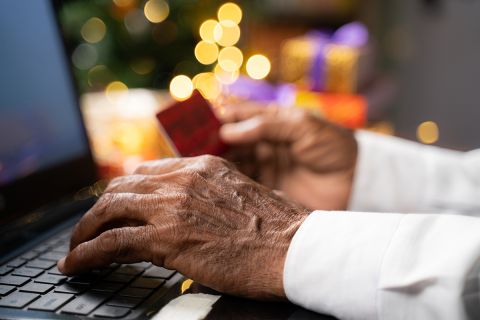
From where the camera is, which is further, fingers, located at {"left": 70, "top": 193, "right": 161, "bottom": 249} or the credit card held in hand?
the credit card held in hand

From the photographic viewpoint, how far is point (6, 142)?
2.13ft

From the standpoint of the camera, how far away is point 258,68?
141 cm

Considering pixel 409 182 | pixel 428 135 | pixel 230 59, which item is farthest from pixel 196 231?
pixel 428 135

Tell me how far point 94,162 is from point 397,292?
18.5 inches

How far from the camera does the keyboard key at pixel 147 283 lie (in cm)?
49

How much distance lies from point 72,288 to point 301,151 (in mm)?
411

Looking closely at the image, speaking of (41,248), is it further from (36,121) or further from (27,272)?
(36,121)

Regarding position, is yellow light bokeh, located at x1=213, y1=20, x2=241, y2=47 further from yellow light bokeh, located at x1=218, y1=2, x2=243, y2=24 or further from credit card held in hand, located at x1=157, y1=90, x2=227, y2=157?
credit card held in hand, located at x1=157, y1=90, x2=227, y2=157

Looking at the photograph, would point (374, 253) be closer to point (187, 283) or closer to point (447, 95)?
point (187, 283)

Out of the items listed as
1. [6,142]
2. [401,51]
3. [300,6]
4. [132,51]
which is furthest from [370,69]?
[401,51]

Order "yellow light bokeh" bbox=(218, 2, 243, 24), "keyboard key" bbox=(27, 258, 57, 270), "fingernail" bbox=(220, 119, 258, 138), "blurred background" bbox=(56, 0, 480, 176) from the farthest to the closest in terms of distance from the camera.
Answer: "yellow light bokeh" bbox=(218, 2, 243, 24), "blurred background" bbox=(56, 0, 480, 176), "fingernail" bbox=(220, 119, 258, 138), "keyboard key" bbox=(27, 258, 57, 270)

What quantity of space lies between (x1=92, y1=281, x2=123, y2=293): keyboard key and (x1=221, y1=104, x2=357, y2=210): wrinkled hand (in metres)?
0.33

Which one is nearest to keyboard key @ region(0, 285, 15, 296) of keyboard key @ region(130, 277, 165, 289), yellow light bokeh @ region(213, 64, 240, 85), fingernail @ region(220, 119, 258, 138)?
keyboard key @ region(130, 277, 165, 289)

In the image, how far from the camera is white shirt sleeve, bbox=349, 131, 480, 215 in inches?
30.9
